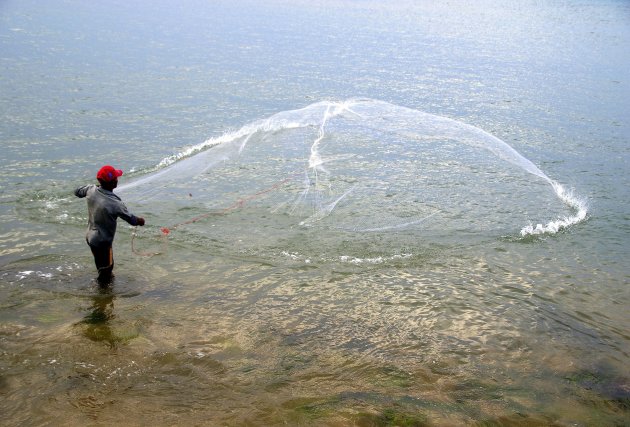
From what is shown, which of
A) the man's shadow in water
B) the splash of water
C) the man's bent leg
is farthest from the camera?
the splash of water

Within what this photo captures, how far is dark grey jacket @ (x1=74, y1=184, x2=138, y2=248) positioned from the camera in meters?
7.64

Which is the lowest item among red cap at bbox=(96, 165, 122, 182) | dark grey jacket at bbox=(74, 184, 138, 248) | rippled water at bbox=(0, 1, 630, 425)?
rippled water at bbox=(0, 1, 630, 425)

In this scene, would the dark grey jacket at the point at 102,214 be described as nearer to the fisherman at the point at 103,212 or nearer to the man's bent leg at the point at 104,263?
the fisherman at the point at 103,212

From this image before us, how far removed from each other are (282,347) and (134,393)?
5.64ft

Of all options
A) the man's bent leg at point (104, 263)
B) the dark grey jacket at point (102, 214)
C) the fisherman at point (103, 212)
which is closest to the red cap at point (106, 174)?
the fisherman at point (103, 212)

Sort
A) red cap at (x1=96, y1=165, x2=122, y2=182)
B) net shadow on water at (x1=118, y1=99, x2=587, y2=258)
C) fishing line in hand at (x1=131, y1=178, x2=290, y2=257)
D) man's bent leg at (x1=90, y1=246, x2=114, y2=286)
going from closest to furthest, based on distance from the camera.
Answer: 1. red cap at (x1=96, y1=165, x2=122, y2=182)
2. man's bent leg at (x1=90, y1=246, x2=114, y2=286)
3. fishing line in hand at (x1=131, y1=178, x2=290, y2=257)
4. net shadow on water at (x1=118, y1=99, x2=587, y2=258)

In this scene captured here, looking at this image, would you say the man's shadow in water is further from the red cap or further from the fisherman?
the red cap

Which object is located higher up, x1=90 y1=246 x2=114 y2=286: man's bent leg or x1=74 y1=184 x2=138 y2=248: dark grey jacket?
x1=74 y1=184 x2=138 y2=248: dark grey jacket

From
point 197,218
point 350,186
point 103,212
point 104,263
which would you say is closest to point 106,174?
point 103,212

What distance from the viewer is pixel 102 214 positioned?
7.66m

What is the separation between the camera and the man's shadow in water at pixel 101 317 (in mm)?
6855

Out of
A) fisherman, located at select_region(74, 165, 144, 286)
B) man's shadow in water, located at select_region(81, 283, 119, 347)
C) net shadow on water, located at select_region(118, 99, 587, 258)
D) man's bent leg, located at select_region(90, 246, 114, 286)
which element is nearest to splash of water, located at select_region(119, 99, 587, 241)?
net shadow on water, located at select_region(118, 99, 587, 258)

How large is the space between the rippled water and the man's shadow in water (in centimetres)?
4

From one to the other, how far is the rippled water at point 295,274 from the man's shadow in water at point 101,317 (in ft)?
0.12
